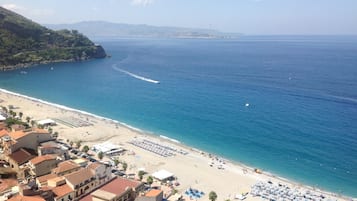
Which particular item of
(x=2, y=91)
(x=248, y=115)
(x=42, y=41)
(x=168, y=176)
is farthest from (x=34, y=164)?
(x=42, y=41)

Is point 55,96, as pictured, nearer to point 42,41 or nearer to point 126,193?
point 126,193

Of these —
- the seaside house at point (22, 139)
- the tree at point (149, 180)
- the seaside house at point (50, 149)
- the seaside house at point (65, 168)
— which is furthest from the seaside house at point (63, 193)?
the seaside house at point (22, 139)

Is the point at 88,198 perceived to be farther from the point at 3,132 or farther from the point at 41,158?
the point at 3,132

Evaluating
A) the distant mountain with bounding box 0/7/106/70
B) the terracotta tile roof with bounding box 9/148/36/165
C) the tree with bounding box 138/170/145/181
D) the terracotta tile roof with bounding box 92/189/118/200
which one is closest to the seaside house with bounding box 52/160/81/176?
the terracotta tile roof with bounding box 9/148/36/165

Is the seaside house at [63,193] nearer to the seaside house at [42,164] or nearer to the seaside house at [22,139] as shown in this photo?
the seaside house at [42,164]

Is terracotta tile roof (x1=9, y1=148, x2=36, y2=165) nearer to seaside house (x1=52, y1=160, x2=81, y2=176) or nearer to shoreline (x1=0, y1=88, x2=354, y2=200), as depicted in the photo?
seaside house (x1=52, y1=160, x2=81, y2=176)

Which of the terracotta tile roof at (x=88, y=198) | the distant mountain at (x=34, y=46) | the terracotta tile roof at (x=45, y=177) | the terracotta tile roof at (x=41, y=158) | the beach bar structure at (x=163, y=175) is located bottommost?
the beach bar structure at (x=163, y=175)
